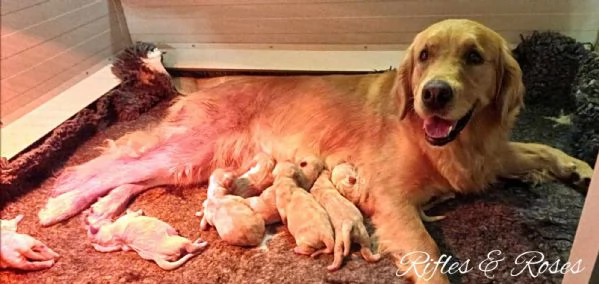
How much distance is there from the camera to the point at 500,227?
1692 millimetres

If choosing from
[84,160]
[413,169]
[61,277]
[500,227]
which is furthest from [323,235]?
[84,160]

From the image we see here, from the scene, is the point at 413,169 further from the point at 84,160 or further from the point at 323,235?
the point at 84,160

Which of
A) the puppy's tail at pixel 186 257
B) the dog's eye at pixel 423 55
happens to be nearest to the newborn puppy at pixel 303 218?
the puppy's tail at pixel 186 257

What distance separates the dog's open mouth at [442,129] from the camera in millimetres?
1669

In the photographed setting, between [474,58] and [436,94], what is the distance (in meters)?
0.20

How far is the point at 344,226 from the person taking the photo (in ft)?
5.32

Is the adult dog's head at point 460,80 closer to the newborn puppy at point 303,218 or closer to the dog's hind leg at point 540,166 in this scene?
the dog's hind leg at point 540,166

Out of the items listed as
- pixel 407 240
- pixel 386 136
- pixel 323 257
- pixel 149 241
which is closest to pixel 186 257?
pixel 149 241

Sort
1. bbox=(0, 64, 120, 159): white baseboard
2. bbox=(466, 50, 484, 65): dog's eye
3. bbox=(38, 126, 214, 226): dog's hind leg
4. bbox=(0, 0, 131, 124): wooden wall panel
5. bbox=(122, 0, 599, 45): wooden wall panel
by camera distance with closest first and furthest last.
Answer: bbox=(0, 0, 131, 124): wooden wall panel < bbox=(0, 64, 120, 159): white baseboard < bbox=(466, 50, 484, 65): dog's eye < bbox=(38, 126, 214, 226): dog's hind leg < bbox=(122, 0, 599, 45): wooden wall panel

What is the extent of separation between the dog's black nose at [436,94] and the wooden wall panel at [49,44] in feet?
3.48

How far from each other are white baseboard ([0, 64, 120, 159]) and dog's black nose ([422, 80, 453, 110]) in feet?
3.58

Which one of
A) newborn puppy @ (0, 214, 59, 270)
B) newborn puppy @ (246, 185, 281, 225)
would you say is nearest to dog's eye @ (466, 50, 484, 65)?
newborn puppy @ (246, 185, 281, 225)

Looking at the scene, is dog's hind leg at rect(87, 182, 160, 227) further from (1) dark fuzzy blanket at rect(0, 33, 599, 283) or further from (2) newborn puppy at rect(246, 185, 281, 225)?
(2) newborn puppy at rect(246, 185, 281, 225)

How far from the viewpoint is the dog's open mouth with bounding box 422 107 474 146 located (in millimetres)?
1669
